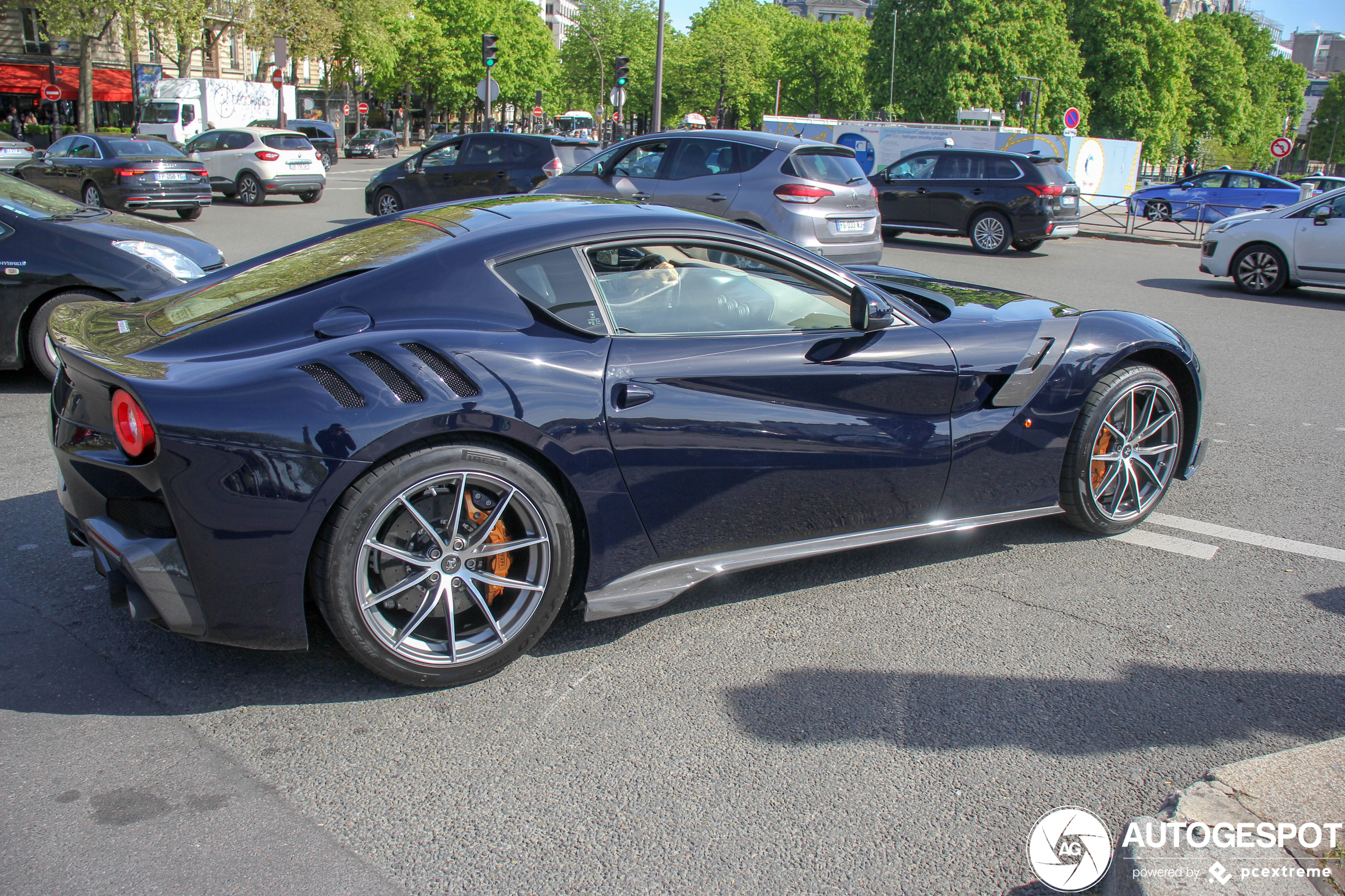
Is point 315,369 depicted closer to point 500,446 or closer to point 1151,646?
point 500,446

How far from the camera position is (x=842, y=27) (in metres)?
76.2

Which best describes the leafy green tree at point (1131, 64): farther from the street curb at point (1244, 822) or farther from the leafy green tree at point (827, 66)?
the street curb at point (1244, 822)

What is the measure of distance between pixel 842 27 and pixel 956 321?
79.4 m

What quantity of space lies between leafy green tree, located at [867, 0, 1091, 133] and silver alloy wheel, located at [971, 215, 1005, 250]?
127 ft

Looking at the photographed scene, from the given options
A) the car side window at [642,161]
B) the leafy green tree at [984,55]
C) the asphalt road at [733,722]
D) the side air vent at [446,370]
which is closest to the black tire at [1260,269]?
the car side window at [642,161]

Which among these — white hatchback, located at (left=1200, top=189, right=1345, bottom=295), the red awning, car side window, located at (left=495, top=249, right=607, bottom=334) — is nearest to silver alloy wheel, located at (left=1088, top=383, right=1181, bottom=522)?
car side window, located at (left=495, top=249, right=607, bottom=334)

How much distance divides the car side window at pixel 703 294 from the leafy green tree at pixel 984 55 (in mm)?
52296

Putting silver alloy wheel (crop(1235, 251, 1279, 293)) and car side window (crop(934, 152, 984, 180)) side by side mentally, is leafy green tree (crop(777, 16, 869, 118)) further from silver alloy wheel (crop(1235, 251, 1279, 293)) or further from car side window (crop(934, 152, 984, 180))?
silver alloy wheel (crop(1235, 251, 1279, 293))

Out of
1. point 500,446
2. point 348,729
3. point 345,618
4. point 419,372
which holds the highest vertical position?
point 419,372

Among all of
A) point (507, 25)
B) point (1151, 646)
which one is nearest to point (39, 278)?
point (1151, 646)

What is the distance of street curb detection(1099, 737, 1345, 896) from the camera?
82.0 inches

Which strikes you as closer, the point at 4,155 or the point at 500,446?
the point at 500,446

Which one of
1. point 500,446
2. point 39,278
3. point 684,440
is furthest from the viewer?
point 39,278

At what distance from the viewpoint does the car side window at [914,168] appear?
55.7ft
